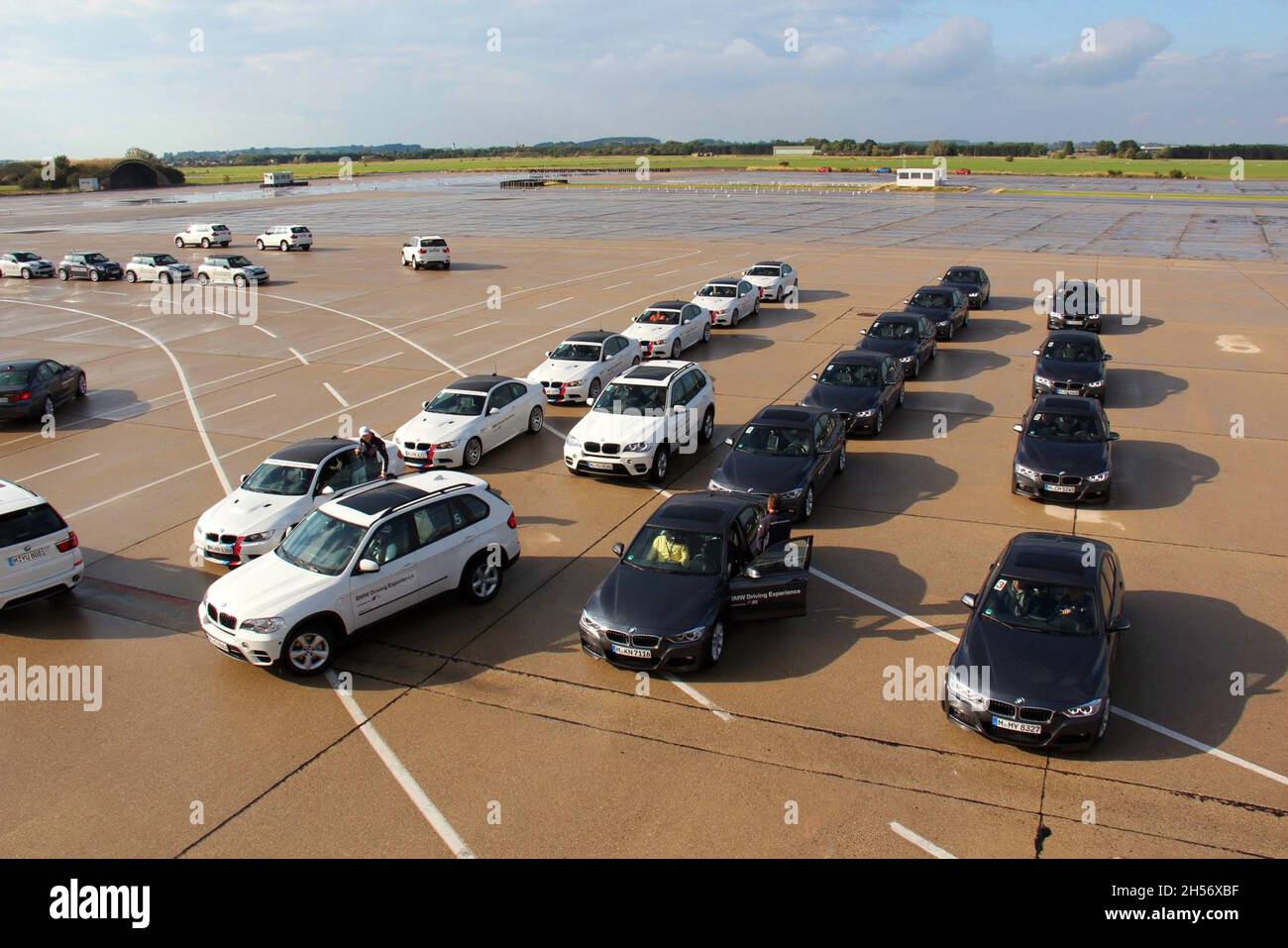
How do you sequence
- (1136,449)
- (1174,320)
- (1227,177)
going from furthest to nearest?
(1227,177) < (1174,320) < (1136,449)

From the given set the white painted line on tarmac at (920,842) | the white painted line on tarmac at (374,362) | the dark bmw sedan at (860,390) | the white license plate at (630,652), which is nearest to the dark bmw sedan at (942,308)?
the dark bmw sedan at (860,390)

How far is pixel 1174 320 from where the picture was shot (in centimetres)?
2995

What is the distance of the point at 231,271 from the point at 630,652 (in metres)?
36.5

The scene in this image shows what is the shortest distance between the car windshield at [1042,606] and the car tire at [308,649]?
7406 millimetres

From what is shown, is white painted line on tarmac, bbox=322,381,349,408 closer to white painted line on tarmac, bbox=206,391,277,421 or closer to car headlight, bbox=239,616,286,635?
white painted line on tarmac, bbox=206,391,277,421

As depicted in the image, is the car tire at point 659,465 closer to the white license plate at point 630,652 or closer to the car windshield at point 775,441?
the car windshield at point 775,441

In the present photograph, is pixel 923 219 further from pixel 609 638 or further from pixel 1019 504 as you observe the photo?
pixel 609 638

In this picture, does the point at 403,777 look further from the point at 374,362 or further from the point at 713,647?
the point at 374,362

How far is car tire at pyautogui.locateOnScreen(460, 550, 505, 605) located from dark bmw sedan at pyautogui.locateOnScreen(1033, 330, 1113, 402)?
45.1 ft

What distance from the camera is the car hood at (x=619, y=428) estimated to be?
54.4 feet

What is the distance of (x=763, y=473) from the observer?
1491cm

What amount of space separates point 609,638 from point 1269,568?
30.8ft

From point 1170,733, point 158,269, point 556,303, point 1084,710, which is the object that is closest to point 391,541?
point 1084,710

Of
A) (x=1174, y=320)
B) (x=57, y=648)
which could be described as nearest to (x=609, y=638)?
(x=57, y=648)
